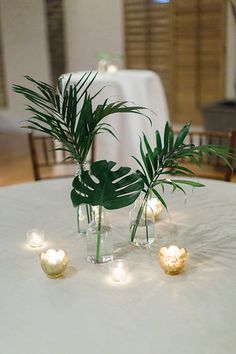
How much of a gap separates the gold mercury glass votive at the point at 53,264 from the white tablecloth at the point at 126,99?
207cm

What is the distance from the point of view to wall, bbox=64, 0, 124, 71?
4.86m

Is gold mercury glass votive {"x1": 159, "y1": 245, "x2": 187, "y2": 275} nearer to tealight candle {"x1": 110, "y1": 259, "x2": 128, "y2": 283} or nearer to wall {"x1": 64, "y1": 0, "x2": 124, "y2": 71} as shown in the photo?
tealight candle {"x1": 110, "y1": 259, "x2": 128, "y2": 283}

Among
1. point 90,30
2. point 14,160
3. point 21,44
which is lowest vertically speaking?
point 14,160

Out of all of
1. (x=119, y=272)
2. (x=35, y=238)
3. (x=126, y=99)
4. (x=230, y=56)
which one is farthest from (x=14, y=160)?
(x=119, y=272)

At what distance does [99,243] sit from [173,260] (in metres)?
0.20

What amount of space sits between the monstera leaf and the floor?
240cm

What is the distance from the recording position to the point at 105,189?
119cm

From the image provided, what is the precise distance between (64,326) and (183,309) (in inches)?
9.6

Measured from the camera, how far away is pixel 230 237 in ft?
4.57

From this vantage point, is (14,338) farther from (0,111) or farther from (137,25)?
(0,111)

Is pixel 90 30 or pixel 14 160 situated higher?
pixel 90 30

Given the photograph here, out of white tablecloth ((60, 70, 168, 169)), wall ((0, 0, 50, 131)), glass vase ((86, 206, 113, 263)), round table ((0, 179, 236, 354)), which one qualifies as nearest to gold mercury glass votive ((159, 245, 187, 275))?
round table ((0, 179, 236, 354))

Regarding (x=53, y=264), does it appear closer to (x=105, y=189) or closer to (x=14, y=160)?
(x=105, y=189)

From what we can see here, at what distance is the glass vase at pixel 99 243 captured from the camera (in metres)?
1.26
